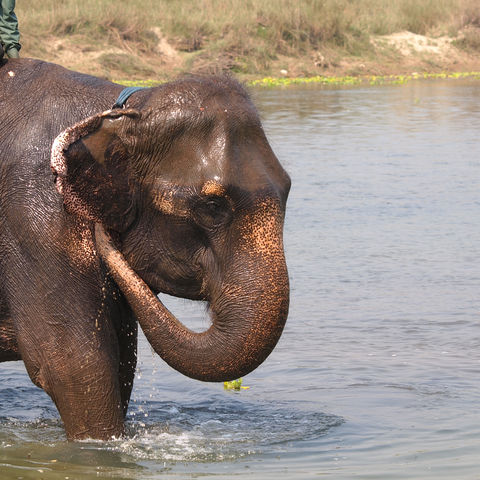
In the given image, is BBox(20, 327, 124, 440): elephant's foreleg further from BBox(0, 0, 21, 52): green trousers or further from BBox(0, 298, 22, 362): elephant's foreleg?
BBox(0, 0, 21, 52): green trousers

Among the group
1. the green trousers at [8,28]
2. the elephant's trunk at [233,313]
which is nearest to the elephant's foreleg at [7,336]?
the elephant's trunk at [233,313]

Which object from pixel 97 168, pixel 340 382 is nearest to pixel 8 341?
pixel 97 168

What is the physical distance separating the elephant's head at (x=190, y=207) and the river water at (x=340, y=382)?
61cm

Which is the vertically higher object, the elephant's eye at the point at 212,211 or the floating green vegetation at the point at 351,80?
the elephant's eye at the point at 212,211

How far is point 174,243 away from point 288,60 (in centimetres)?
2864

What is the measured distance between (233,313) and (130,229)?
1.87 feet

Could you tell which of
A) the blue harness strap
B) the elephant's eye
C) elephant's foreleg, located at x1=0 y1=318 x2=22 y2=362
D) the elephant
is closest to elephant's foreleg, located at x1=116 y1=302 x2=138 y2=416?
the elephant

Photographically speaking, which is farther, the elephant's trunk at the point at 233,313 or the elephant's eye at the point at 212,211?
the elephant's eye at the point at 212,211

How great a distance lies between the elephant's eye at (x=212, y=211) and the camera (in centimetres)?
424

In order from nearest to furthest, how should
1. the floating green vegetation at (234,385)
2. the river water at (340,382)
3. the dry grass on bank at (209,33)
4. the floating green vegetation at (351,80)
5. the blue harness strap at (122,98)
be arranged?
the blue harness strap at (122,98) → the river water at (340,382) → the floating green vegetation at (234,385) → the dry grass on bank at (209,33) → the floating green vegetation at (351,80)

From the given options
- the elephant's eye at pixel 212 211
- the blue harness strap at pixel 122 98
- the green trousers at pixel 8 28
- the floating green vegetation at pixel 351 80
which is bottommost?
the floating green vegetation at pixel 351 80

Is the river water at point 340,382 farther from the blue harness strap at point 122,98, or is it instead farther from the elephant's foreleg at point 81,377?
the blue harness strap at point 122,98

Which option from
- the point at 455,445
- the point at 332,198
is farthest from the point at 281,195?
the point at 332,198

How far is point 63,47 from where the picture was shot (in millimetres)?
28594
